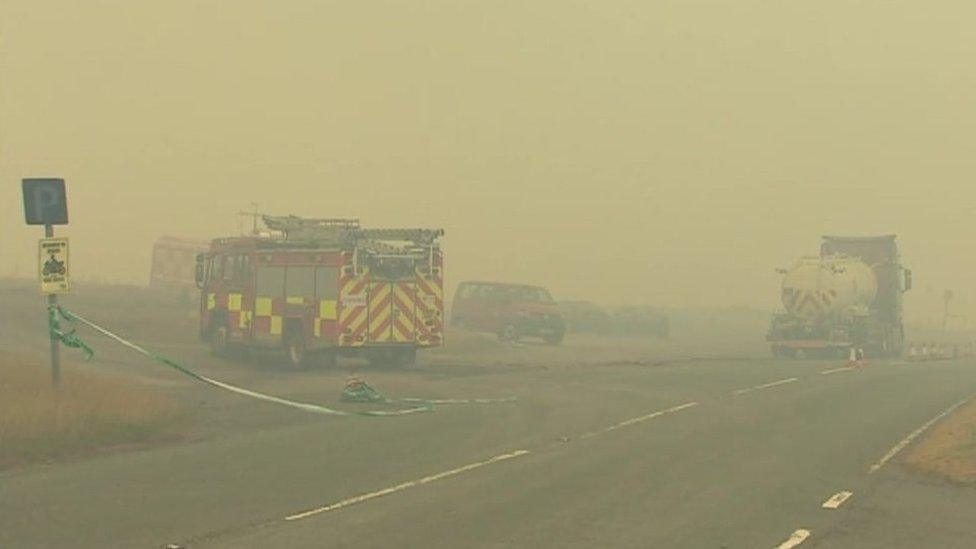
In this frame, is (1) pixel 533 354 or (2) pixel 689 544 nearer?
(2) pixel 689 544

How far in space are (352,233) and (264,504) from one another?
19485 mm

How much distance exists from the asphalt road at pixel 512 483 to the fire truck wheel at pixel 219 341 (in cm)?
1020

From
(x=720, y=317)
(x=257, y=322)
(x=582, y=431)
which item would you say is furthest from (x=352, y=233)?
(x=720, y=317)

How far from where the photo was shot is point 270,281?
30.4 meters

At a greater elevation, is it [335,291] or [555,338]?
[335,291]

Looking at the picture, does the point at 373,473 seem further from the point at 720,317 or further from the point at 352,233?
the point at 720,317

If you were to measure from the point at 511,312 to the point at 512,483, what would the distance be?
120 feet

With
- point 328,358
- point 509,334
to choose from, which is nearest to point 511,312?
point 509,334

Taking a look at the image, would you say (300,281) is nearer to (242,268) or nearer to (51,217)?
(242,268)

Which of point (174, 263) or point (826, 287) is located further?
point (174, 263)

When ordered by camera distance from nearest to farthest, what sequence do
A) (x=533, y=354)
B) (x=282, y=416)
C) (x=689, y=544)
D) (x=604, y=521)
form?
1. (x=689, y=544)
2. (x=604, y=521)
3. (x=282, y=416)
4. (x=533, y=354)

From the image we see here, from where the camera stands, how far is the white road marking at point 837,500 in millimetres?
11483

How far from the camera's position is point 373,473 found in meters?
13.1

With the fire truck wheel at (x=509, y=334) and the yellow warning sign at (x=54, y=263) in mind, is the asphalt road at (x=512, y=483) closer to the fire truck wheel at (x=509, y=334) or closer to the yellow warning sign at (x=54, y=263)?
the yellow warning sign at (x=54, y=263)
